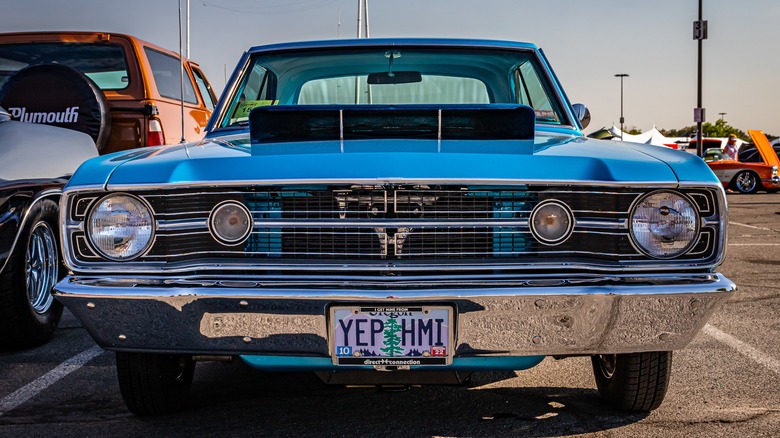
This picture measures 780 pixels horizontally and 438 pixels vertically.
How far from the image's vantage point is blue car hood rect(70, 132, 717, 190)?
8.65 ft

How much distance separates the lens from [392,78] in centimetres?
426

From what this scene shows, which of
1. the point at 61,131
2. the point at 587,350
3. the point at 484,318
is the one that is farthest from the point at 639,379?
the point at 61,131

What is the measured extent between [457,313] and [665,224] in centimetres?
73

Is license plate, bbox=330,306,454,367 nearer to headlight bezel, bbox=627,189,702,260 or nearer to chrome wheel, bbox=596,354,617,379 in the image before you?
headlight bezel, bbox=627,189,702,260

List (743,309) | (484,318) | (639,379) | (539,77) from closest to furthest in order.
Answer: (484,318)
(639,379)
(539,77)
(743,309)

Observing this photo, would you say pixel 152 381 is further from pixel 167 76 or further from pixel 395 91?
pixel 167 76

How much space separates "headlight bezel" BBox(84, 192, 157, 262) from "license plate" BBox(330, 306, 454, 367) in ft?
2.08

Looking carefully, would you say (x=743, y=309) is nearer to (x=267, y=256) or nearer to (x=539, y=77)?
(x=539, y=77)

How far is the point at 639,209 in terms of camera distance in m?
2.74

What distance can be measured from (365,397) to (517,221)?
1.25 meters

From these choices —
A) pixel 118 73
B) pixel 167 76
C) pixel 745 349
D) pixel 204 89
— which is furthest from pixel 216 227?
pixel 204 89

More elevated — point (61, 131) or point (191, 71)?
point (191, 71)

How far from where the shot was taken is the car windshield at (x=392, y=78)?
4266 millimetres

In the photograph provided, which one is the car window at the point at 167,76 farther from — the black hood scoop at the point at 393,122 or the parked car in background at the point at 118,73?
the black hood scoop at the point at 393,122
